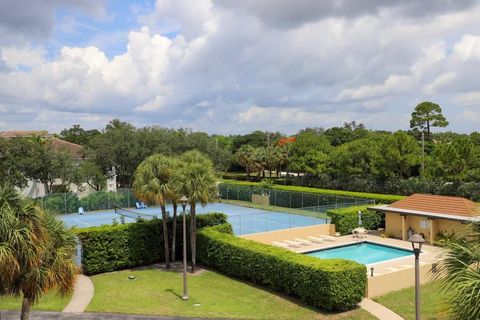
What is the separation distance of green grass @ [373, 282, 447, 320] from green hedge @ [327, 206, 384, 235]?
11285 millimetres

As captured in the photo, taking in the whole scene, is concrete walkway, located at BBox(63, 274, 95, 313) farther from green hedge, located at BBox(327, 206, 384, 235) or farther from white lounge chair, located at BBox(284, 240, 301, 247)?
green hedge, located at BBox(327, 206, 384, 235)

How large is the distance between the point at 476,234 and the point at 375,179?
3922cm

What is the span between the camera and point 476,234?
27.0 ft

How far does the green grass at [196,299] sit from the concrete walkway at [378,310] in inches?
15.4

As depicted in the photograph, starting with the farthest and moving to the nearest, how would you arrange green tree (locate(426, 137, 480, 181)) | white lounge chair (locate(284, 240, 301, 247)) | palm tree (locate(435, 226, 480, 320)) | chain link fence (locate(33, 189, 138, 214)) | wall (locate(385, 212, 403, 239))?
chain link fence (locate(33, 189, 138, 214)) → green tree (locate(426, 137, 480, 181)) → wall (locate(385, 212, 403, 239)) → white lounge chair (locate(284, 240, 301, 247)) → palm tree (locate(435, 226, 480, 320))

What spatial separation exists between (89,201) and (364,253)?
26287 mm

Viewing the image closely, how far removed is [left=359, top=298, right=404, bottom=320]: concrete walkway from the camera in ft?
51.0

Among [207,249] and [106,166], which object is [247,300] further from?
[106,166]

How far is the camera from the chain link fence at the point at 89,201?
39.7m

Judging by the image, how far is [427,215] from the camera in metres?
27.3

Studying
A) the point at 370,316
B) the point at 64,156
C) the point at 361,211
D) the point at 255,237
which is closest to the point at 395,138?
the point at 361,211

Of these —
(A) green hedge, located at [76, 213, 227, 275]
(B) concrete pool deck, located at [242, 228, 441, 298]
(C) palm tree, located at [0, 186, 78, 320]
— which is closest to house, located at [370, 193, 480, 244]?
(B) concrete pool deck, located at [242, 228, 441, 298]

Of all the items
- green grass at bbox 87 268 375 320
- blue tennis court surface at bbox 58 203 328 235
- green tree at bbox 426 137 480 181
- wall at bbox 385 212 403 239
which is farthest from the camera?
green tree at bbox 426 137 480 181

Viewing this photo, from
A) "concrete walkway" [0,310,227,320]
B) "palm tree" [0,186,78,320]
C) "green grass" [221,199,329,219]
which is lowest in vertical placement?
"concrete walkway" [0,310,227,320]
